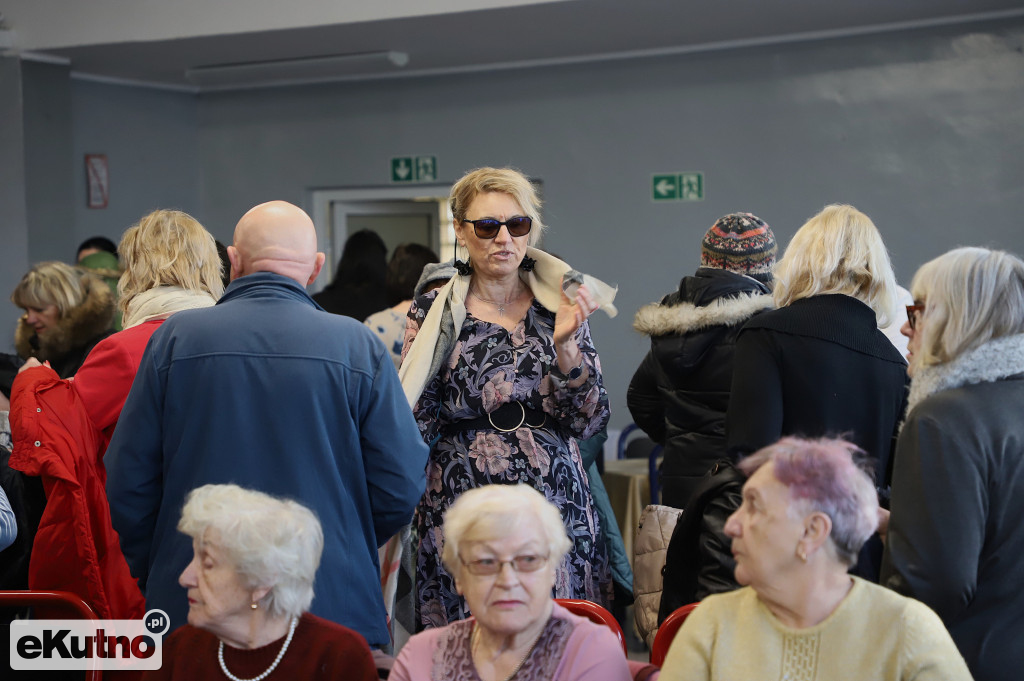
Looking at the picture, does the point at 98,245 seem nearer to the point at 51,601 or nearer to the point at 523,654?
the point at 51,601

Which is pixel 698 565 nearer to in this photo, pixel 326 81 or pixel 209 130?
pixel 326 81

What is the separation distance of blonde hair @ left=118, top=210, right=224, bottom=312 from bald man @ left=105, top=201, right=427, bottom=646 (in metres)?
0.73

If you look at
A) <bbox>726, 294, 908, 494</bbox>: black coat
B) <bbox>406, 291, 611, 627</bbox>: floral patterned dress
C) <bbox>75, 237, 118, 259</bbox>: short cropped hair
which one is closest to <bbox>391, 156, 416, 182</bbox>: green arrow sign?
<bbox>75, 237, 118, 259</bbox>: short cropped hair

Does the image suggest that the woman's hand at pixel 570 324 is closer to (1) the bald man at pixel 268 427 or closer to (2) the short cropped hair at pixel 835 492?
(1) the bald man at pixel 268 427

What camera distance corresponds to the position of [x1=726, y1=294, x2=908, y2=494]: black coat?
246 cm

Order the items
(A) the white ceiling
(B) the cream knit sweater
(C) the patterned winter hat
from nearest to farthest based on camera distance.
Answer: (B) the cream knit sweater < (C) the patterned winter hat < (A) the white ceiling

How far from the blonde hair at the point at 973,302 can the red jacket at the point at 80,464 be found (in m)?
1.90

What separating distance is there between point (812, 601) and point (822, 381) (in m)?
0.85

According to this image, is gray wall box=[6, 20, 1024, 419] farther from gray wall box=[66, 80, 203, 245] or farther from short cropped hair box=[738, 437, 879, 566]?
short cropped hair box=[738, 437, 879, 566]

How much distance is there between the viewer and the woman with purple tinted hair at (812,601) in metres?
1.69

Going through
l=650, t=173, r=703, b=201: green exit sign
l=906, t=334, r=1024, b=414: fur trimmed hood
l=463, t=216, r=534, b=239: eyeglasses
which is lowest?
l=906, t=334, r=1024, b=414: fur trimmed hood

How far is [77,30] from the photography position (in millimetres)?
6527

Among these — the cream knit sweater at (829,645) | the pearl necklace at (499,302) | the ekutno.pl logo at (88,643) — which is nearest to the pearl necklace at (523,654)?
the cream knit sweater at (829,645)

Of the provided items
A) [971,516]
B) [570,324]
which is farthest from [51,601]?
[971,516]
